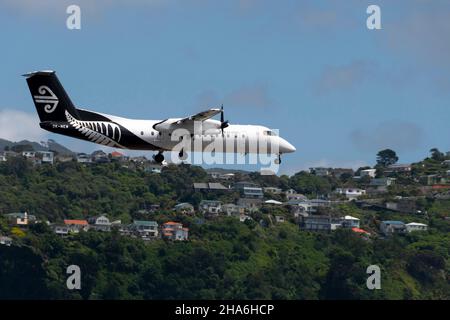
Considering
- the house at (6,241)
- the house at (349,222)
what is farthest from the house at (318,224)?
the house at (6,241)

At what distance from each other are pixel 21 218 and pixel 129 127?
326 ft

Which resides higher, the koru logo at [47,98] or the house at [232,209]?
the koru logo at [47,98]

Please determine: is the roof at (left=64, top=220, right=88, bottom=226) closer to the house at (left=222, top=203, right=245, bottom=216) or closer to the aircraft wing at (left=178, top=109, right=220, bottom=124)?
the house at (left=222, top=203, right=245, bottom=216)

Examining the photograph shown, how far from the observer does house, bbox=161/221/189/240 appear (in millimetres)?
161375

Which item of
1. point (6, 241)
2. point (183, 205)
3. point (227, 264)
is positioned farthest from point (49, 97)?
point (183, 205)

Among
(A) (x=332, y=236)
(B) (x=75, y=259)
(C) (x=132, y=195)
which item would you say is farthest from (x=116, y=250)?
(C) (x=132, y=195)

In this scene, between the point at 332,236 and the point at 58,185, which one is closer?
the point at 332,236

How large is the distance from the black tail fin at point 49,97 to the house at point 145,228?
8552cm

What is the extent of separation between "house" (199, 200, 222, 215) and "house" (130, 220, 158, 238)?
13670mm

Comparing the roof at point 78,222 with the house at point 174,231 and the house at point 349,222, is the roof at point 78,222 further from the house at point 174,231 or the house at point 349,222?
the house at point 349,222

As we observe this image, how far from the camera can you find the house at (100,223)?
168m
